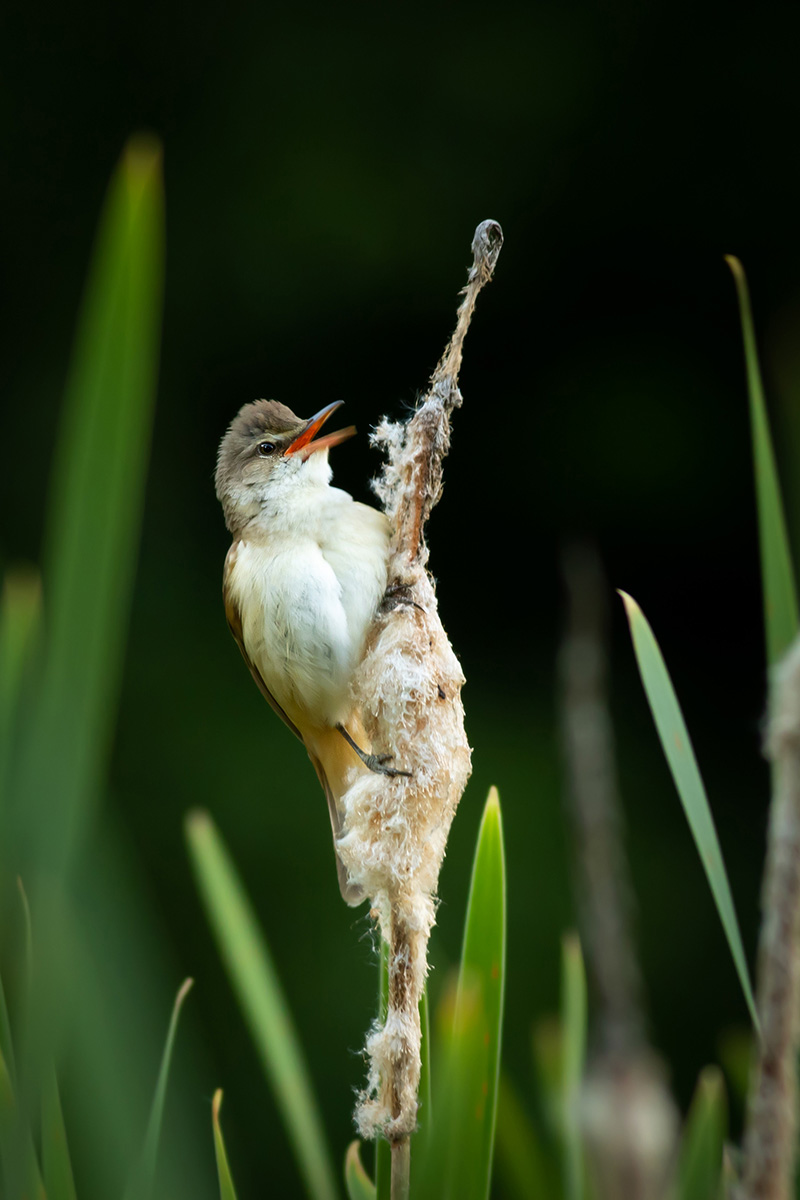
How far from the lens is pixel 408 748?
2.17 ft

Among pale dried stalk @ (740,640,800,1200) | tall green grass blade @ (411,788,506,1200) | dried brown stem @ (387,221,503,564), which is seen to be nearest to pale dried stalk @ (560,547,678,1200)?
pale dried stalk @ (740,640,800,1200)

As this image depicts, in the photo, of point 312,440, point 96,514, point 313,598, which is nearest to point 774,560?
point 96,514

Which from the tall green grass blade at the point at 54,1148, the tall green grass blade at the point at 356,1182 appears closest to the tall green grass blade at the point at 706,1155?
the tall green grass blade at the point at 356,1182

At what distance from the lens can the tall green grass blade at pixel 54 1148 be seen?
1.60ft

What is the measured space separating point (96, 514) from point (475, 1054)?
26cm

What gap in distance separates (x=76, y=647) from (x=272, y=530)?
26.5 inches

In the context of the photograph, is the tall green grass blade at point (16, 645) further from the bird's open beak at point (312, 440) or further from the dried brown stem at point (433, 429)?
the bird's open beak at point (312, 440)

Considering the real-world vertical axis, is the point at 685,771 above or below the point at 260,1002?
above

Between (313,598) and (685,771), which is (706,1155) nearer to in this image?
(685,771)

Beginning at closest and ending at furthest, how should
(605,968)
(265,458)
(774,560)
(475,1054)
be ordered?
1. (605,968)
2. (475,1054)
3. (774,560)
4. (265,458)

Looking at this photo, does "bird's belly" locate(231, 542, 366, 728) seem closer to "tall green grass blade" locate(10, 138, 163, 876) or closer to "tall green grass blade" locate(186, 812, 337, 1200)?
"tall green grass blade" locate(186, 812, 337, 1200)

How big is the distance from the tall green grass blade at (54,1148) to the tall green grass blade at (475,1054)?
0.61 feet

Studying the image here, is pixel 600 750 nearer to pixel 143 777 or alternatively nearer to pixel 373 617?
pixel 373 617

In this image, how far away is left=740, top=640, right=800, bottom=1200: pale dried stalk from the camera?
279 millimetres
